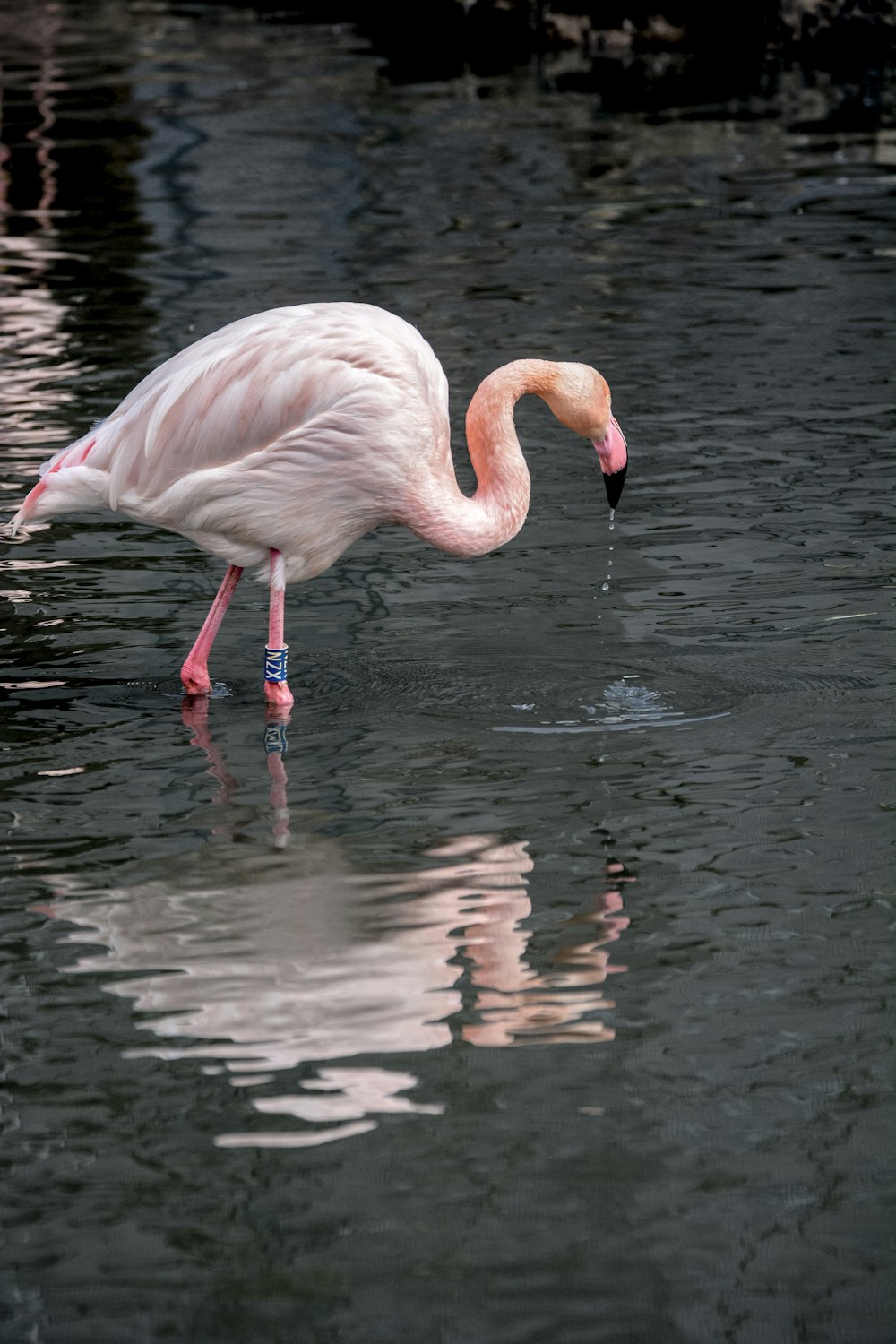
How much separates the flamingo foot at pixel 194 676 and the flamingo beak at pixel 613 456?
4.63 ft

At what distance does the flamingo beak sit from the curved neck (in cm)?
25

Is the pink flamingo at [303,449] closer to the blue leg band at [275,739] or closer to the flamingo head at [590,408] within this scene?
the flamingo head at [590,408]

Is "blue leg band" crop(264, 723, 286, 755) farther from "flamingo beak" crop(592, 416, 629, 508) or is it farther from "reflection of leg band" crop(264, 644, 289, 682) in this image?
"flamingo beak" crop(592, 416, 629, 508)

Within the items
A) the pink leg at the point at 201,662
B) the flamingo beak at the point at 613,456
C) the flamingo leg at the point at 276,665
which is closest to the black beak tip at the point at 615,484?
the flamingo beak at the point at 613,456

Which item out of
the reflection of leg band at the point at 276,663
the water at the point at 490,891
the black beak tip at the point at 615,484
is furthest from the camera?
the black beak tip at the point at 615,484

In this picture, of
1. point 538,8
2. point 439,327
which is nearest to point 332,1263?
point 439,327

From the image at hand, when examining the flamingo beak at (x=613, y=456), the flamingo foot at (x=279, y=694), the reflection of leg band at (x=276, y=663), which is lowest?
the flamingo foot at (x=279, y=694)

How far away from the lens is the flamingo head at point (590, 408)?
6.14 metres

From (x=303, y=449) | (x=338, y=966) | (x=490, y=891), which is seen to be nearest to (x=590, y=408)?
(x=303, y=449)

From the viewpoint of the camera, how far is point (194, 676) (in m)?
6.24

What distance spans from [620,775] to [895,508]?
2.78m

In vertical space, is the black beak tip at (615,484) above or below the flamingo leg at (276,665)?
above

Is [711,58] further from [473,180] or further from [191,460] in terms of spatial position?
[191,460]

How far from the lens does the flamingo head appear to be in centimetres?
614
